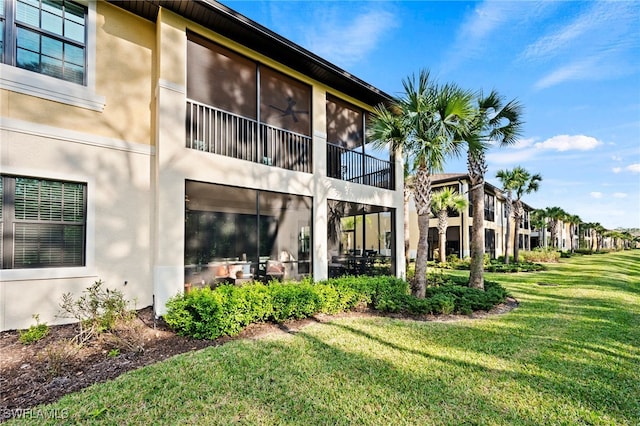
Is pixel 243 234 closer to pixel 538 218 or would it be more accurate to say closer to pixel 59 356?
pixel 59 356

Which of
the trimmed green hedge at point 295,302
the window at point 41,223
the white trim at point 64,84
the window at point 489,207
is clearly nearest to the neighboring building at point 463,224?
the window at point 489,207

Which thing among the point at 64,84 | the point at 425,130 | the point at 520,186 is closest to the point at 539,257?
the point at 520,186

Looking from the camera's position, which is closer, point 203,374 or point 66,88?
point 203,374

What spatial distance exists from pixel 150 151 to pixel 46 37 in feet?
9.07

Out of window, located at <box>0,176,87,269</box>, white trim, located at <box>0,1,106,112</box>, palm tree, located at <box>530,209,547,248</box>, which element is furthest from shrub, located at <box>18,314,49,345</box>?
palm tree, located at <box>530,209,547,248</box>

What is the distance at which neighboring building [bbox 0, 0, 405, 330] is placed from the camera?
580 cm

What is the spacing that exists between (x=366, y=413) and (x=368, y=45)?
11.8m

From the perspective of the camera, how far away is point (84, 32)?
6.55 metres

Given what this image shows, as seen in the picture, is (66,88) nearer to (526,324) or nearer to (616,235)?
(526,324)

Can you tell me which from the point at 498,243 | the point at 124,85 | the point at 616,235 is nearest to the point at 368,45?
the point at 124,85

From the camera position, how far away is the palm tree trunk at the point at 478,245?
35.0 feet

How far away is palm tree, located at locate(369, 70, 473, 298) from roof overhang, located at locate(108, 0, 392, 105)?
6.43 ft

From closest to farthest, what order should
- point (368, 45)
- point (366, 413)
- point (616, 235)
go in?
point (366, 413) → point (368, 45) → point (616, 235)

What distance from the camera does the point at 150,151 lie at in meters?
7.28
